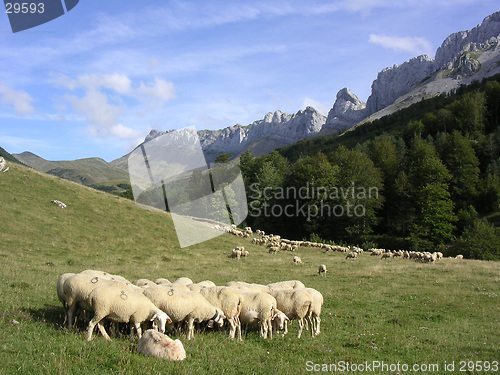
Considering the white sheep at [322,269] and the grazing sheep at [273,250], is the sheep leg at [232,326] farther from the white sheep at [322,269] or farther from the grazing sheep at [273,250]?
the grazing sheep at [273,250]

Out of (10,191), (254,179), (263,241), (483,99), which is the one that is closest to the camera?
(10,191)

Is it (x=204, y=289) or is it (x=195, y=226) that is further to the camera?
(x=195, y=226)

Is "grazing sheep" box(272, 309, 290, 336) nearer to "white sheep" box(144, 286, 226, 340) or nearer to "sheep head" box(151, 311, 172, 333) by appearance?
"white sheep" box(144, 286, 226, 340)

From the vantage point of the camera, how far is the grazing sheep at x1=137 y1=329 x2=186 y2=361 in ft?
25.9

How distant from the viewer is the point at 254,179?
83125 millimetres

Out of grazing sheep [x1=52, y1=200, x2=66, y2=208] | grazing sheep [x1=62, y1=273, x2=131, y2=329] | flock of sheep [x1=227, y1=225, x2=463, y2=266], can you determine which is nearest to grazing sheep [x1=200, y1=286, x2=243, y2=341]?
grazing sheep [x1=62, y1=273, x2=131, y2=329]

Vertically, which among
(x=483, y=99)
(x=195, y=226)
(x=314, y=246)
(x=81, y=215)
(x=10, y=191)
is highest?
(x=483, y=99)

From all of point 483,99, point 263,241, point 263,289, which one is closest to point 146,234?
point 263,241

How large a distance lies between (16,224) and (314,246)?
31.3 metres

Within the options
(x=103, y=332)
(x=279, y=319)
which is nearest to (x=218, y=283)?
(x=279, y=319)

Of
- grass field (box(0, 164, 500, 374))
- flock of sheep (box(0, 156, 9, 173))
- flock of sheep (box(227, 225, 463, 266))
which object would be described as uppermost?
flock of sheep (box(0, 156, 9, 173))

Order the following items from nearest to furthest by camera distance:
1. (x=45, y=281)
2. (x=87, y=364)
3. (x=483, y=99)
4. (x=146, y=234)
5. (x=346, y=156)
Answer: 1. (x=87, y=364)
2. (x=45, y=281)
3. (x=146, y=234)
4. (x=346, y=156)
5. (x=483, y=99)

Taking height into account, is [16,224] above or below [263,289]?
above

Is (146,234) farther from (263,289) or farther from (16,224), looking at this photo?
(263,289)
